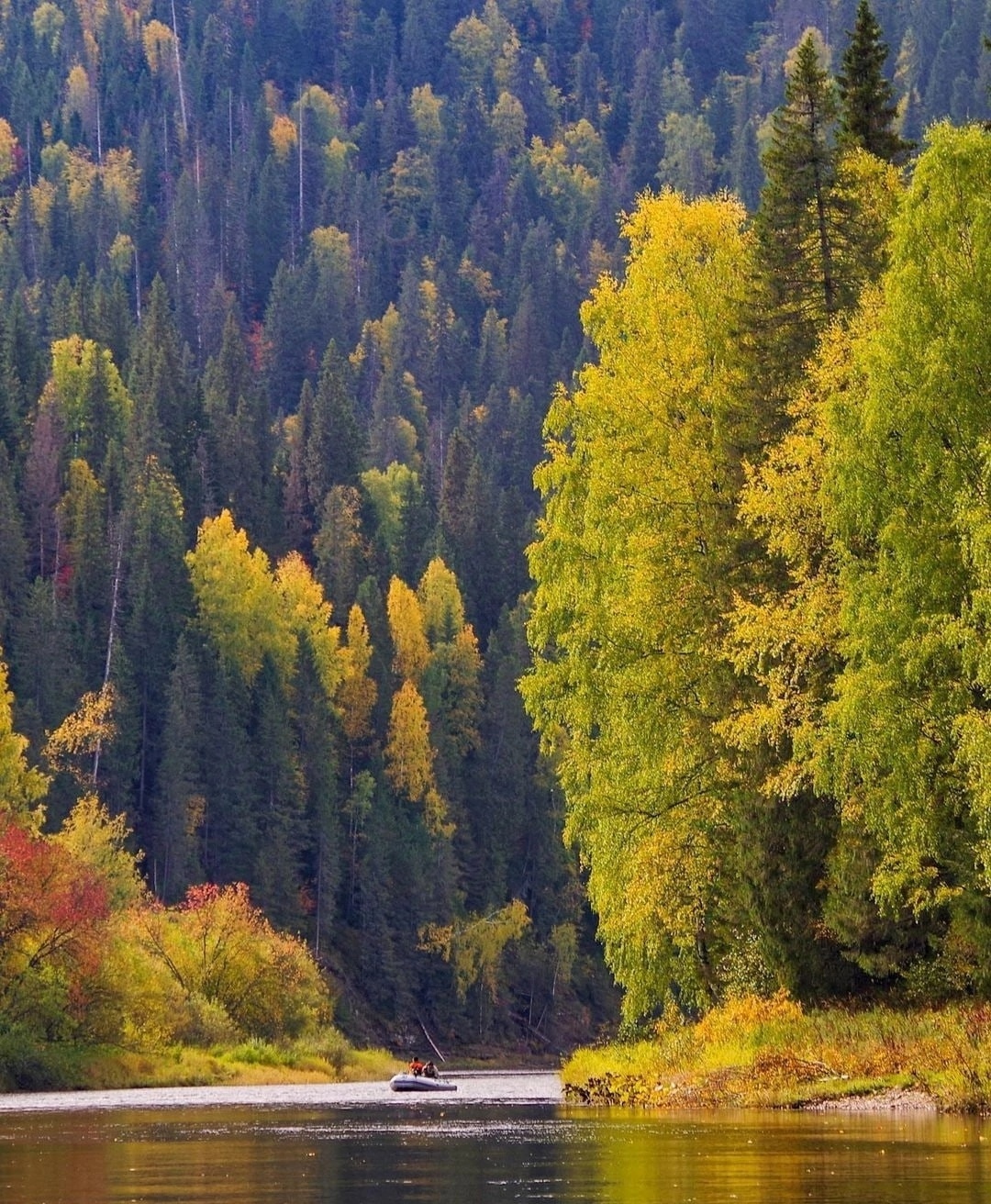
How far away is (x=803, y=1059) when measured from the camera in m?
41.5

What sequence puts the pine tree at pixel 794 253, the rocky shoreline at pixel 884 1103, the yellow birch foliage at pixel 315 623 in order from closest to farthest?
the rocky shoreline at pixel 884 1103
the pine tree at pixel 794 253
the yellow birch foliage at pixel 315 623

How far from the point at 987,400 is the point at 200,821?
100232mm

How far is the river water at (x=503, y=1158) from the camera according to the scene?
24.7 m

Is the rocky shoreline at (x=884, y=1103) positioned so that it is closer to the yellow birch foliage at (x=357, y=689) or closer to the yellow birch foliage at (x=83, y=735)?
the yellow birch foliage at (x=83, y=735)

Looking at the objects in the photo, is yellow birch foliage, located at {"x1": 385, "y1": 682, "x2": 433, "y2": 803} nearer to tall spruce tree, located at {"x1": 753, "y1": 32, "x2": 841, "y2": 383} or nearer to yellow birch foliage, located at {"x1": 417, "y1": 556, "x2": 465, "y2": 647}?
yellow birch foliage, located at {"x1": 417, "y1": 556, "x2": 465, "y2": 647}

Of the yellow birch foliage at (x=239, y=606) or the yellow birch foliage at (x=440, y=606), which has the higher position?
the yellow birch foliage at (x=440, y=606)

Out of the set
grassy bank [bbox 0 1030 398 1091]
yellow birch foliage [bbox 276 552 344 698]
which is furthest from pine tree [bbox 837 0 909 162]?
yellow birch foliage [bbox 276 552 344 698]

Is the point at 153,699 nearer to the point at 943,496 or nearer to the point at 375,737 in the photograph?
the point at 375,737

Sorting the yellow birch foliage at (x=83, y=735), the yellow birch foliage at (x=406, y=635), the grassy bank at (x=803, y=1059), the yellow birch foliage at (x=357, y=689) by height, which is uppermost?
the yellow birch foliage at (x=406, y=635)

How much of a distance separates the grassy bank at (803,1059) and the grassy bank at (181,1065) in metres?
27.8

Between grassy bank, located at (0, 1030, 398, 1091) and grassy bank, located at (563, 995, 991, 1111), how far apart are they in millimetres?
27762

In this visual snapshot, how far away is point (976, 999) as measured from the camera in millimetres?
41750

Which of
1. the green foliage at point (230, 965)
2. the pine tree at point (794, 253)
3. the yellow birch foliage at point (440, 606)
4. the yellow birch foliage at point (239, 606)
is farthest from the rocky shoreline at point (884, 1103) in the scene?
the yellow birch foliage at point (440, 606)

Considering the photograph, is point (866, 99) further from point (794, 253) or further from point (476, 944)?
point (476, 944)
